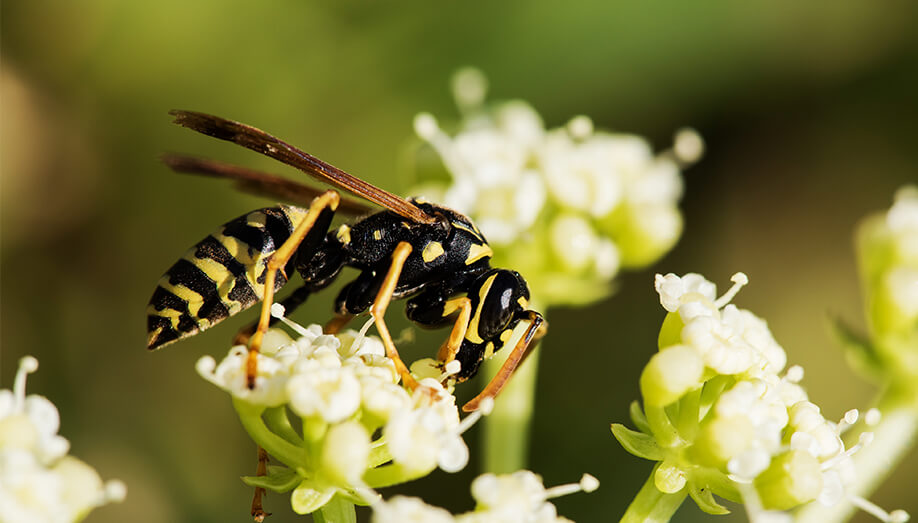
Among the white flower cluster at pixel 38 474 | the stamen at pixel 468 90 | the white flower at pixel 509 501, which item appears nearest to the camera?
the white flower cluster at pixel 38 474

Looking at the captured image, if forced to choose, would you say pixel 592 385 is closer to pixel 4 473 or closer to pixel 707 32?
pixel 707 32

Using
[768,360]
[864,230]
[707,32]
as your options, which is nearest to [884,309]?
[864,230]

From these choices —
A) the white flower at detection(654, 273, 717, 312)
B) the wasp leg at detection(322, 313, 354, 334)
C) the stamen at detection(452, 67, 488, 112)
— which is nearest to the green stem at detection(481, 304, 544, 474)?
the wasp leg at detection(322, 313, 354, 334)

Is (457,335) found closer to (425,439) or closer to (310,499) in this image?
(425,439)

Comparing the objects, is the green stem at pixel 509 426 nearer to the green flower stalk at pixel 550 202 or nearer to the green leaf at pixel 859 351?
the green flower stalk at pixel 550 202

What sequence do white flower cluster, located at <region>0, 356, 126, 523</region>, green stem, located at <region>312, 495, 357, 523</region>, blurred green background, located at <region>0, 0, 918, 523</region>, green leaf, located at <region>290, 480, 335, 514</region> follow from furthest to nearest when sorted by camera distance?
blurred green background, located at <region>0, 0, 918, 523</region> → green stem, located at <region>312, 495, 357, 523</region> → green leaf, located at <region>290, 480, 335, 514</region> → white flower cluster, located at <region>0, 356, 126, 523</region>

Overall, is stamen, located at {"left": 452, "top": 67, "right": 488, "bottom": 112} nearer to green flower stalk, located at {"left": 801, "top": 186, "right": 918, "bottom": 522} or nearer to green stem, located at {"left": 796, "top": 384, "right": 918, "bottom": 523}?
green flower stalk, located at {"left": 801, "top": 186, "right": 918, "bottom": 522}

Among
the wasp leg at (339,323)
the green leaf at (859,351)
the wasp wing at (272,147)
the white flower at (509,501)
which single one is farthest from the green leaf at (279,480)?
the green leaf at (859,351)
